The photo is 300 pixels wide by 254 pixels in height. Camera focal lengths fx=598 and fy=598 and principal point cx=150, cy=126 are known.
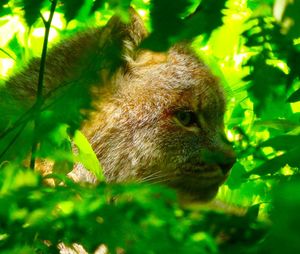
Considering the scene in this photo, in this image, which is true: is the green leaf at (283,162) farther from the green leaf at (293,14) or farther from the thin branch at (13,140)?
the thin branch at (13,140)

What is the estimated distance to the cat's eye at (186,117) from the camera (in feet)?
13.8

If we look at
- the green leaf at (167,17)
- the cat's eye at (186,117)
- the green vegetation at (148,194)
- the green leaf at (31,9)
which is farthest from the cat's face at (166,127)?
the green leaf at (167,17)

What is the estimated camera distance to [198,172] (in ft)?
13.0

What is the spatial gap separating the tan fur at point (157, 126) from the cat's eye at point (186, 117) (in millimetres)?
31

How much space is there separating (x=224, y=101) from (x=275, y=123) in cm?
256

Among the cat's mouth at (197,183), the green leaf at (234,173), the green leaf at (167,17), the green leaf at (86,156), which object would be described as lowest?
the cat's mouth at (197,183)

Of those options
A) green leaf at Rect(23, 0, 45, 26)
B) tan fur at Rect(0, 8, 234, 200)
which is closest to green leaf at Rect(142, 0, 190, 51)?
green leaf at Rect(23, 0, 45, 26)

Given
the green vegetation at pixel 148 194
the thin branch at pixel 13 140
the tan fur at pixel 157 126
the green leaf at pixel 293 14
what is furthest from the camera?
the tan fur at pixel 157 126

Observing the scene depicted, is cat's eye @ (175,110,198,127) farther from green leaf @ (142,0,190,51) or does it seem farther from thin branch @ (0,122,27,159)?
green leaf @ (142,0,190,51)

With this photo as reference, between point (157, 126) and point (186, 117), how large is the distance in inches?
10.3

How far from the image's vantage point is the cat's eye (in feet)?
13.8

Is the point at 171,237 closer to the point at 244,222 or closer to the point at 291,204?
the point at 244,222

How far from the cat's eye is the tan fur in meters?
0.03

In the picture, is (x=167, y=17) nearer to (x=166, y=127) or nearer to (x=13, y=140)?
(x=13, y=140)
